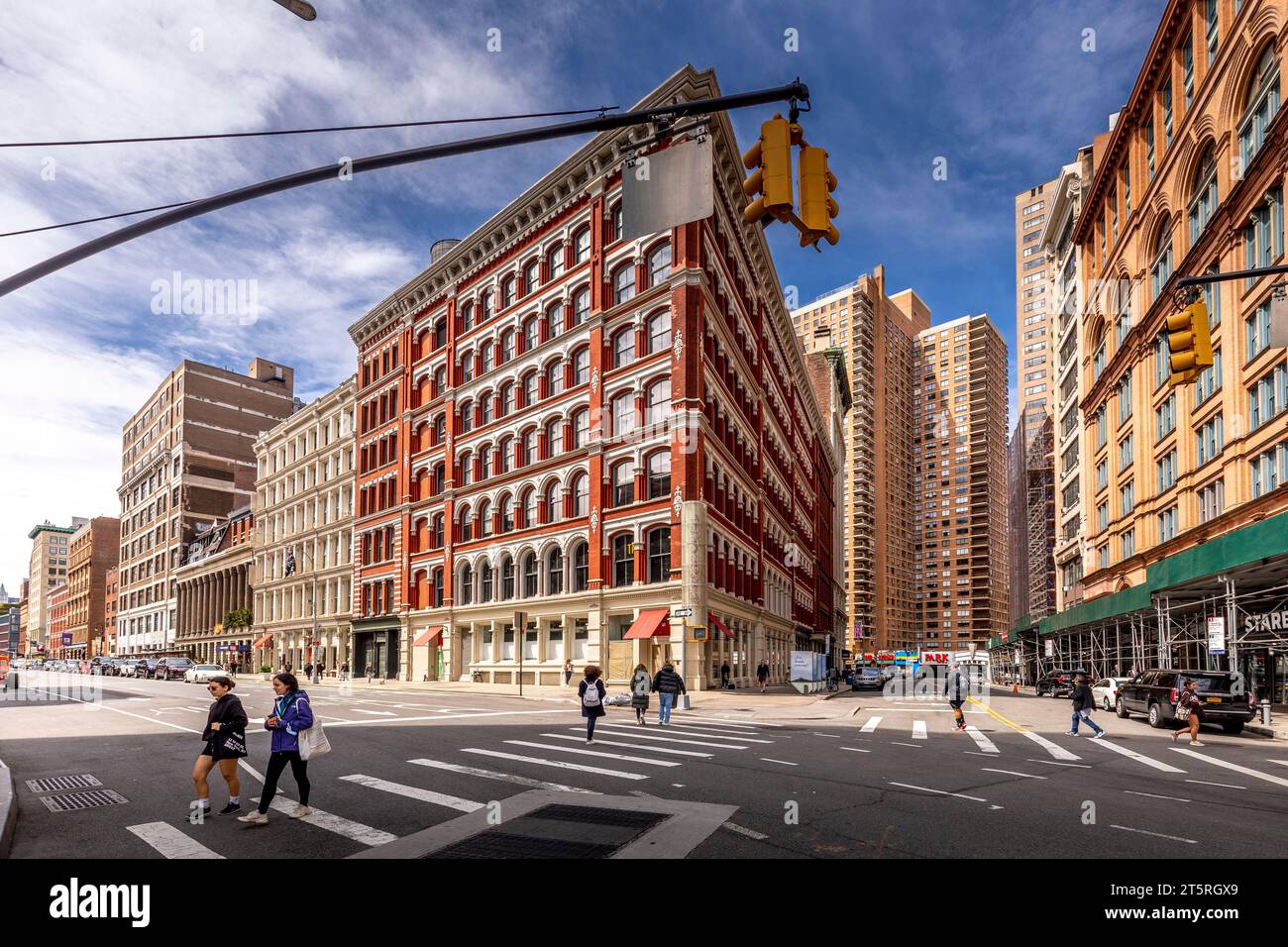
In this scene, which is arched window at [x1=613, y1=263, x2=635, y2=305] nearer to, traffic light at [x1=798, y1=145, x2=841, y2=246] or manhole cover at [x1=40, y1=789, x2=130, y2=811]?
manhole cover at [x1=40, y1=789, x2=130, y2=811]

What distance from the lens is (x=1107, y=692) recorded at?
3481 centimetres

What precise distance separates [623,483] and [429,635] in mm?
18205

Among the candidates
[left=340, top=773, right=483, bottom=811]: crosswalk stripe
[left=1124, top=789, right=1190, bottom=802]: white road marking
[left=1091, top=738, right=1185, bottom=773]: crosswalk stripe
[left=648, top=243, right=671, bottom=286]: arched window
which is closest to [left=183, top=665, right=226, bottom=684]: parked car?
[left=648, top=243, right=671, bottom=286]: arched window

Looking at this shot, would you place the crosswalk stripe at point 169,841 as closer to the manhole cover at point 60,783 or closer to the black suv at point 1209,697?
the manhole cover at point 60,783

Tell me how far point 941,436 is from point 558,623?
521 ft

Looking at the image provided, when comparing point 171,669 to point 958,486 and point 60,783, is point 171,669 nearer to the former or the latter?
point 60,783

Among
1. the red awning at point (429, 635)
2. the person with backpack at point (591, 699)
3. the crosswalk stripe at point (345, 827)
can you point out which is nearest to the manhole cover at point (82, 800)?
the crosswalk stripe at point (345, 827)

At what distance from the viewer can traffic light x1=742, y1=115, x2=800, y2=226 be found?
6785mm

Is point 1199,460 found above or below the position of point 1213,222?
below

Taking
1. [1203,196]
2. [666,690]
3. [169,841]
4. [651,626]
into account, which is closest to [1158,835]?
[169,841]

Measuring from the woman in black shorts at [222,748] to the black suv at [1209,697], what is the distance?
77.2 feet
